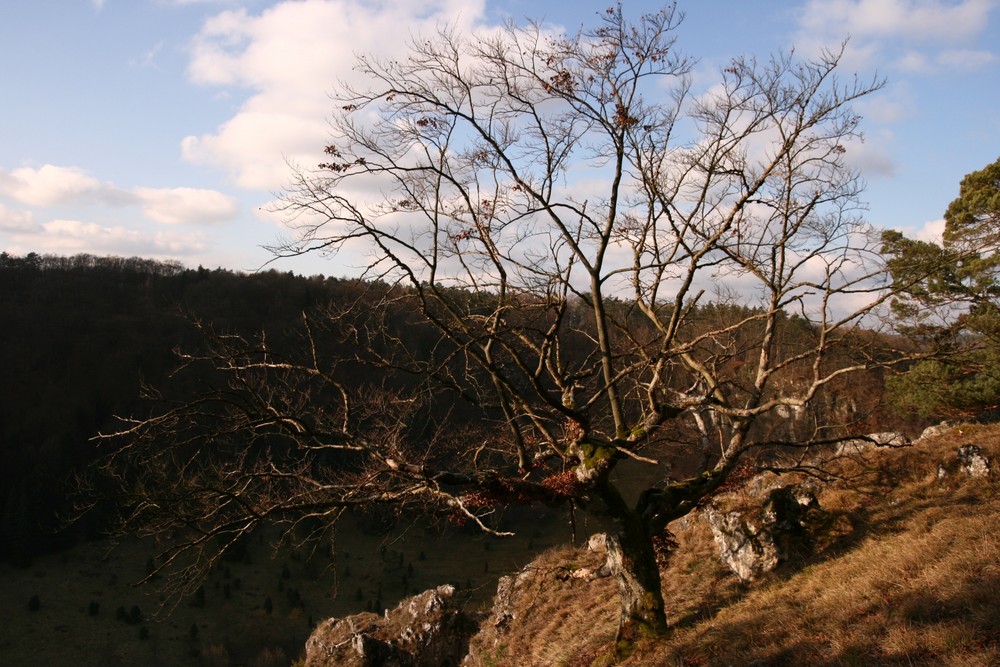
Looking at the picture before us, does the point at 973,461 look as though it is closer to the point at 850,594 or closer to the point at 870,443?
the point at 870,443

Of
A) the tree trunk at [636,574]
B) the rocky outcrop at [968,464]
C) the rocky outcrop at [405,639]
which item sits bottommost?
the rocky outcrop at [405,639]

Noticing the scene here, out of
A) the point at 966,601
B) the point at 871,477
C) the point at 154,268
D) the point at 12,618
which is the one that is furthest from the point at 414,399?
the point at 154,268

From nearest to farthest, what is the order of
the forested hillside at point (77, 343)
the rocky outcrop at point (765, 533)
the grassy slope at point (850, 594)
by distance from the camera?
1. the grassy slope at point (850, 594)
2. the rocky outcrop at point (765, 533)
3. the forested hillside at point (77, 343)

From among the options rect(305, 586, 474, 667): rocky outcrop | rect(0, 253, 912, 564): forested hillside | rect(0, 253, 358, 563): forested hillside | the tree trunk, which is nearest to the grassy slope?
the tree trunk

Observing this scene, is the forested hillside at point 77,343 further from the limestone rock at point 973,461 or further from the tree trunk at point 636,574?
the limestone rock at point 973,461

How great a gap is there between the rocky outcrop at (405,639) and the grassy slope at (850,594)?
0.54 m

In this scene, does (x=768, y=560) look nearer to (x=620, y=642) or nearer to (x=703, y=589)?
(x=703, y=589)

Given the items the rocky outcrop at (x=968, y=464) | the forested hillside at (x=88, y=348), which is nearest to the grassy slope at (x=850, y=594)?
the rocky outcrop at (x=968, y=464)

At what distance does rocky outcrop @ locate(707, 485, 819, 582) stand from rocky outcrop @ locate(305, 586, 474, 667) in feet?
15.7

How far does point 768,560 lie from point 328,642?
24.7 feet

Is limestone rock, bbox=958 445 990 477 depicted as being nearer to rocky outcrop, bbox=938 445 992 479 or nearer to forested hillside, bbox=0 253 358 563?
rocky outcrop, bbox=938 445 992 479

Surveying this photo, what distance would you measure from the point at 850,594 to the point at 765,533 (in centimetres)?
214

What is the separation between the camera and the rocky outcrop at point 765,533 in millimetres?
8969

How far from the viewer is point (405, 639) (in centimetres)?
1087
